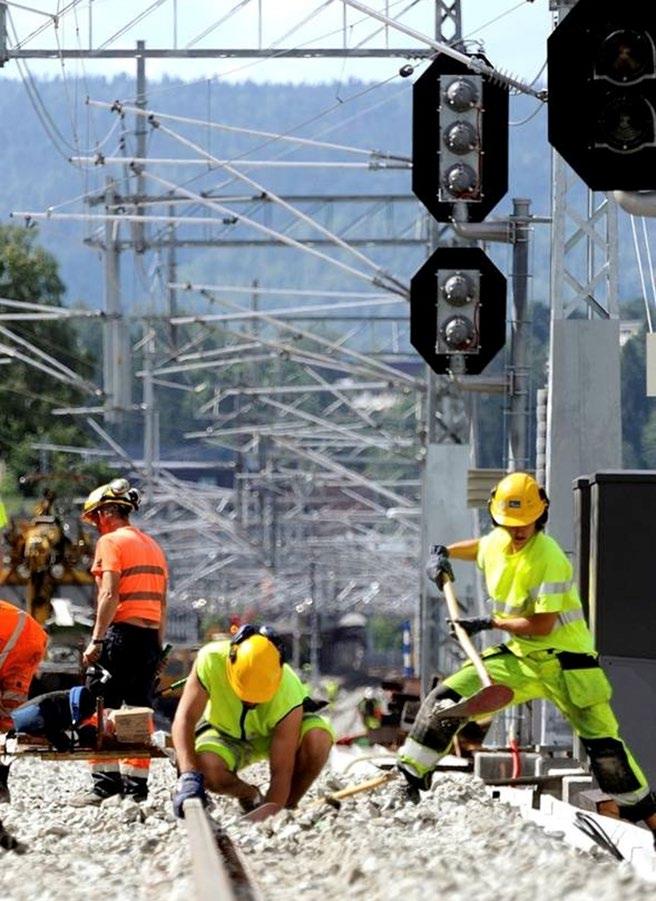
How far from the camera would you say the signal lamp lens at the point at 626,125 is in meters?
12.0

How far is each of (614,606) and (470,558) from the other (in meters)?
2.16

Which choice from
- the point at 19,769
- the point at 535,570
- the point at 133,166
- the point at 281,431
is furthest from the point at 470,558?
the point at 281,431

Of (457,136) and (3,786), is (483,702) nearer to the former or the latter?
(3,786)

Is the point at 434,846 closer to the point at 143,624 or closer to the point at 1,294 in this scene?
the point at 143,624

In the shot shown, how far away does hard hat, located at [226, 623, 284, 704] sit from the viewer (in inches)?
486

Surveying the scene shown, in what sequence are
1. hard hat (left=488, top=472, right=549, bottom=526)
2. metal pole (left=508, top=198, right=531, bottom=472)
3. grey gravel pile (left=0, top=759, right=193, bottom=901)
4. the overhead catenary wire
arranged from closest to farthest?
grey gravel pile (left=0, top=759, right=193, bottom=901) < hard hat (left=488, top=472, right=549, bottom=526) < metal pole (left=508, top=198, right=531, bottom=472) < the overhead catenary wire

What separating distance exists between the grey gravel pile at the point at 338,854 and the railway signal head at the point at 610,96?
279cm

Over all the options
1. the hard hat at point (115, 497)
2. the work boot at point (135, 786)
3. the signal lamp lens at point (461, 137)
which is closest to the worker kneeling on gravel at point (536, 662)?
the work boot at point (135, 786)

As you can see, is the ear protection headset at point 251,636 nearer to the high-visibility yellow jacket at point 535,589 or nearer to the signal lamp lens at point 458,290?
the high-visibility yellow jacket at point 535,589

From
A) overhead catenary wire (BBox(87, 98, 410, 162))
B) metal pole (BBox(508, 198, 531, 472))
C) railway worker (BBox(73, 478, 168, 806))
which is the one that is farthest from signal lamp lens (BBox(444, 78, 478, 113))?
overhead catenary wire (BBox(87, 98, 410, 162))

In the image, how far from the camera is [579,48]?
12.1 m

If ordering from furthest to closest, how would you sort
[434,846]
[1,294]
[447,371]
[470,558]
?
[1,294] < [447,371] < [470,558] < [434,846]

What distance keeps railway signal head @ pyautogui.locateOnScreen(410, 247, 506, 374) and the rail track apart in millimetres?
8533

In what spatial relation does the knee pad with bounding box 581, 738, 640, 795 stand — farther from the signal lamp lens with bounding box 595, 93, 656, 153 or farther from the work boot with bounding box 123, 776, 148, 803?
the work boot with bounding box 123, 776, 148, 803
